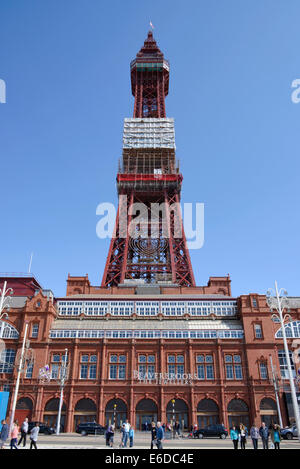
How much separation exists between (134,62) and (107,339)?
3068 inches

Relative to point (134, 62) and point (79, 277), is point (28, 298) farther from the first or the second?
point (134, 62)

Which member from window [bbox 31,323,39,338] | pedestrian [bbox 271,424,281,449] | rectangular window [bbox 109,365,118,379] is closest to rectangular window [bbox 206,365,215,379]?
rectangular window [bbox 109,365,118,379]

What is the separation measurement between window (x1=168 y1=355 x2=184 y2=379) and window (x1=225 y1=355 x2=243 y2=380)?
18.3 ft

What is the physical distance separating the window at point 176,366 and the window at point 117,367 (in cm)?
571

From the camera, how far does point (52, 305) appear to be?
50.1 meters

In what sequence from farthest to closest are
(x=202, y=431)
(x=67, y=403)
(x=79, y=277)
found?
(x=79, y=277) < (x=67, y=403) < (x=202, y=431)

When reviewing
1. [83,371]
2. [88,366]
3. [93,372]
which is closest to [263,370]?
[93,372]

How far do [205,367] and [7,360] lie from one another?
2478 cm

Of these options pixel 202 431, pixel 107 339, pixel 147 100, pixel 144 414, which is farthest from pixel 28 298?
pixel 147 100

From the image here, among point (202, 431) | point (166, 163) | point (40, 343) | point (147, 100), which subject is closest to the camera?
point (202, 431)

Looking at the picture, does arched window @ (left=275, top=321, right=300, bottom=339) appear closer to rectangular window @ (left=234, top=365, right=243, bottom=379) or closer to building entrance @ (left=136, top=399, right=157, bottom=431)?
rectangular window @ (left=234, top=365, right=243, bottom=379)

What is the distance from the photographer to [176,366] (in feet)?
152

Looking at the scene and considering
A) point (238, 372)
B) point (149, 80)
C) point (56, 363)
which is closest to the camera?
point (238, 372)

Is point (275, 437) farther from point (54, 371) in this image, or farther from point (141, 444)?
point (54, 371)
